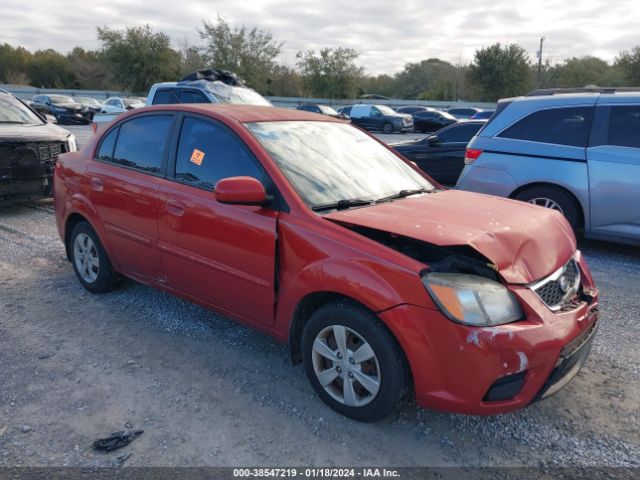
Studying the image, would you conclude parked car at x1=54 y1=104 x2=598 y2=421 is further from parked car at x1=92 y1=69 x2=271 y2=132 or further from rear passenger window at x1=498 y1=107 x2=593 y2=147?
parked car at x1=92 y1=69 x2=271 y2=132

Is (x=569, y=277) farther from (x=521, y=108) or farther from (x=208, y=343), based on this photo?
(x=521, y=108)

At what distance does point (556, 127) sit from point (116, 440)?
5.49m

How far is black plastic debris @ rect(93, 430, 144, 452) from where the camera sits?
2541 mm

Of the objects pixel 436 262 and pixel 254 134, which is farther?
pixel 254 134

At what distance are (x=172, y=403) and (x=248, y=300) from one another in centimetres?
73

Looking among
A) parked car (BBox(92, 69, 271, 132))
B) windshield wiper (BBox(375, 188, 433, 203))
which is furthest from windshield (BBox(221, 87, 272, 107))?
windshield wiper (BBox(375, 188, 433, 203))

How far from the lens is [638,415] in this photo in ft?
9.36

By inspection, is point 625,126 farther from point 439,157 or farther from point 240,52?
point 240,52

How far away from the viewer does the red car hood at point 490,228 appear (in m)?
2.57

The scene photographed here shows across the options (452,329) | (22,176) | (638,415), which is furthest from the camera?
(22,176)

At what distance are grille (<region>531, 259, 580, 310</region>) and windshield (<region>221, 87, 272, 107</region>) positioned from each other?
7705 mm

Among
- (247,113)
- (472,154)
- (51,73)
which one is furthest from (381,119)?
(51,73)

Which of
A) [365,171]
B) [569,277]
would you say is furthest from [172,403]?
[569,277]

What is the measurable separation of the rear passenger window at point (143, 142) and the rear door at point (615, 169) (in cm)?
445
